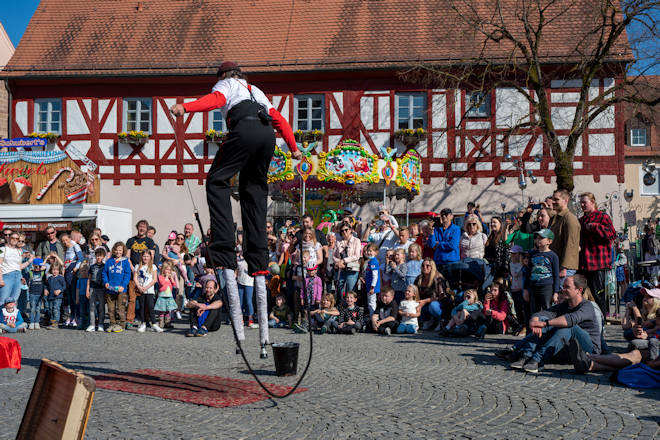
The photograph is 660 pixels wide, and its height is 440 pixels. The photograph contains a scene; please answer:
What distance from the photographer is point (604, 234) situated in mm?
8031

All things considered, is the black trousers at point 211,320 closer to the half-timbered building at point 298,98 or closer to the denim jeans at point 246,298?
the denim jeans at point 246,298

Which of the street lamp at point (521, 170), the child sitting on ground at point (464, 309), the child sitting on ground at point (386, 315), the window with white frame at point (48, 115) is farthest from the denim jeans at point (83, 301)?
the street lamp at point (521, 170)

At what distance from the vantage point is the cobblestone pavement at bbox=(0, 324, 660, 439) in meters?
3.99

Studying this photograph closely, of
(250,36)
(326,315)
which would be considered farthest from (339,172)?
(250,36)

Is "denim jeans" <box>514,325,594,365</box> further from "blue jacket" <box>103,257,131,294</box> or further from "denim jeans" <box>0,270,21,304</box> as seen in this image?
"denim jeans" <box>0,270,21,304</box>

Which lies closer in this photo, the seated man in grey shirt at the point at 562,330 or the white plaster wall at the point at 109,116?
the seated man in grey shirt at the point at 562,330

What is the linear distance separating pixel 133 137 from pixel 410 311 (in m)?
15.3

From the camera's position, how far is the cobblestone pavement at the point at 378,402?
399cm

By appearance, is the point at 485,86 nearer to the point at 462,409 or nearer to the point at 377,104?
the point at 377,104

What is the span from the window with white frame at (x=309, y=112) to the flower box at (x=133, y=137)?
5123mm

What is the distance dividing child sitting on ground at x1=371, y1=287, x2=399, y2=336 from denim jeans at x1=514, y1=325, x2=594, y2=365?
350 centimetres

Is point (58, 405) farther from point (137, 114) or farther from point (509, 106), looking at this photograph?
point (137, 114)

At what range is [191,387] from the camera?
17.1 ft

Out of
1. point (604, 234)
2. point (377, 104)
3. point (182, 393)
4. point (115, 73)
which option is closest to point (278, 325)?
point (604, 234)
